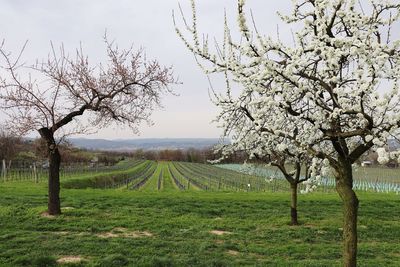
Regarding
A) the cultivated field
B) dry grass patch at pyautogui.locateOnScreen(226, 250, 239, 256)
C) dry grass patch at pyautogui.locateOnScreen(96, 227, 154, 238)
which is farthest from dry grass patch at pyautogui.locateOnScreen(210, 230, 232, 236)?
dry grass patch at pyautogui.locateOnScreen(226, 250, 239, 256)

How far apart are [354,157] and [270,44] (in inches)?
99.1

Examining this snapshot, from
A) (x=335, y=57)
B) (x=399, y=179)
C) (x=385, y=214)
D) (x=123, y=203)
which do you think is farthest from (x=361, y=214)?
(x=399, y=179)

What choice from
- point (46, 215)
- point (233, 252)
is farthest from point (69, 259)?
point (46, 215)

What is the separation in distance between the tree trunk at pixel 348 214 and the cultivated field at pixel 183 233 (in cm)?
267

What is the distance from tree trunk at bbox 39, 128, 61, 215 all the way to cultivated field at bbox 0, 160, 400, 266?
1.57 ft

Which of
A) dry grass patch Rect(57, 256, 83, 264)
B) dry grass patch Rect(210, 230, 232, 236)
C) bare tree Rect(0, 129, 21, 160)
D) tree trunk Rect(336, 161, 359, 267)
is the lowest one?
dry grass patch Rect(210, 230, 232, 236)

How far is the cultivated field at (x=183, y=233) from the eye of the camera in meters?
9.77

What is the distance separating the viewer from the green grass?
9.81 meters

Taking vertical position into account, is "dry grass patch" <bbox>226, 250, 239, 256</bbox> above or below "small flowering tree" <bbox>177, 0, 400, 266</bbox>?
below

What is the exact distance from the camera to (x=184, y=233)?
13.0m

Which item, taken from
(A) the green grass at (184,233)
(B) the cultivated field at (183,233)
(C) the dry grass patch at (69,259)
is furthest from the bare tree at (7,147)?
(C) the dry grass patch at (69,259)

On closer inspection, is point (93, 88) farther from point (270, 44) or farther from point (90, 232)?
point (270, 44)

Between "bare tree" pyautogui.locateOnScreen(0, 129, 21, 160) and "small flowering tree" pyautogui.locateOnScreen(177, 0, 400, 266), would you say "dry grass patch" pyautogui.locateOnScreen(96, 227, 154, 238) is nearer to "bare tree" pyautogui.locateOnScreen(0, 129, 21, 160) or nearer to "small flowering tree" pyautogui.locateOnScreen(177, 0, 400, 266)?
"small flowering tree" pyautogui.locateOnScreen(177, 0, 400, 266)

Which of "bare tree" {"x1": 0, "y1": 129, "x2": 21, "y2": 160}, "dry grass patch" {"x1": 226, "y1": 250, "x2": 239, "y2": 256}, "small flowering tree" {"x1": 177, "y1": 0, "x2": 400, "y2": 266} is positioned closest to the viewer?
"small flowering tree" {"x1": 177, "y1": 0, "x2": 400, "y2": 266}
